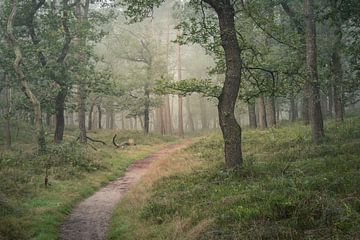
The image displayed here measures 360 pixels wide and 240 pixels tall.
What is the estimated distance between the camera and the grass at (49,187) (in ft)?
34.0

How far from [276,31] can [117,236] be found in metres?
9.44

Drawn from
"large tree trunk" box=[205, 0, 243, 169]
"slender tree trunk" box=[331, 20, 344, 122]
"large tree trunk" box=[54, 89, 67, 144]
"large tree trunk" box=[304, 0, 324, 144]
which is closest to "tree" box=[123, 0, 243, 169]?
"large tree trunk" box=[205, 0, 243, 169]

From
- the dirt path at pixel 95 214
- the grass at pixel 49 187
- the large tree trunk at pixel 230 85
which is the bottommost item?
the dirt path at pixel 95 214

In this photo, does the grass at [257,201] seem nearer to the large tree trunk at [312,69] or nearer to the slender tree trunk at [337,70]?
the large tree trunk at [312,69]

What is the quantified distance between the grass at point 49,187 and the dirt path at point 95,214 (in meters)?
0.31

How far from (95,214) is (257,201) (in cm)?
563

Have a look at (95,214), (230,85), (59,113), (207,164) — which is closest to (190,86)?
(230,85)

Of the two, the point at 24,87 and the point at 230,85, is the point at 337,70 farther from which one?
the point at 24,87

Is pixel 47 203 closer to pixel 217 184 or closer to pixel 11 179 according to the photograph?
pixel 11 179

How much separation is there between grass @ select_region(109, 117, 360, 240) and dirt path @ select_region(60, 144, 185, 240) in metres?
0.42

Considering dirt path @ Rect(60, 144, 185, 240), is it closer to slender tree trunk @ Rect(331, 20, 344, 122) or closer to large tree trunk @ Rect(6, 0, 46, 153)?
large tree trunk @ Rect(6, 0, 46, 153)

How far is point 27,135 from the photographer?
3431 cm

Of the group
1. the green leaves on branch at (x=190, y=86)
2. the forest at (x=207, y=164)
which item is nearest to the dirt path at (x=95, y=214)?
the forest at (x=207, y=164)

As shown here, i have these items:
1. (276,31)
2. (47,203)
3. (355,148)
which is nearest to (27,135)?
(47,203)
